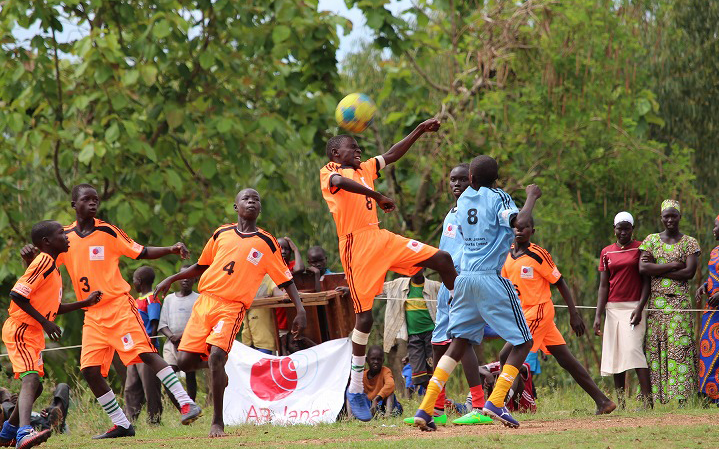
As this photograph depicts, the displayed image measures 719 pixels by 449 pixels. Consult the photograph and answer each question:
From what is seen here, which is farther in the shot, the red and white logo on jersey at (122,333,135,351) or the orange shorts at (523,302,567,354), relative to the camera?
the orange shorts at (523,302,567,354)

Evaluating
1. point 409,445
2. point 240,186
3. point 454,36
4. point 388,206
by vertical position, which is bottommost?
point 409,445

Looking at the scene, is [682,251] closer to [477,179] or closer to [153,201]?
[477,179]

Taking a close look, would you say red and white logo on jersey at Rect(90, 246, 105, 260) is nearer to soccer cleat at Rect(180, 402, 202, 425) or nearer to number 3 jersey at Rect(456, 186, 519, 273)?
soccer cleat at Rect(180, 402, 202, 425)

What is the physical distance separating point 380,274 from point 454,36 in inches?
347

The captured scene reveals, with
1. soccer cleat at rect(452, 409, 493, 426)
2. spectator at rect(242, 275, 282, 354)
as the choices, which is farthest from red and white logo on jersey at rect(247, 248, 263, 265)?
spectator at rect(242, 275, 282, 354)

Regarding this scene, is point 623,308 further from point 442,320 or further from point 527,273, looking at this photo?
point 442,320

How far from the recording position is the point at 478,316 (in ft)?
26.3

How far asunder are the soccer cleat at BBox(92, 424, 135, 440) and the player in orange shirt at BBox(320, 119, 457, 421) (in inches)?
82.4

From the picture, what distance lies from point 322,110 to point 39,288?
7.33 m

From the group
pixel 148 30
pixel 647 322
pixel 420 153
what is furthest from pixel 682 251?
pixel 148 30

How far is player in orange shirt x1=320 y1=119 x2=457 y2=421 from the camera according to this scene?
8688 millimetres

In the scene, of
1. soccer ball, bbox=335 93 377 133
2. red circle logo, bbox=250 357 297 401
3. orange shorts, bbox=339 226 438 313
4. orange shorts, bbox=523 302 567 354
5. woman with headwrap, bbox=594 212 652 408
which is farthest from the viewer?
red circle logo, bbox=250 357 297 401

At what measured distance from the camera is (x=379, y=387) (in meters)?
11.2

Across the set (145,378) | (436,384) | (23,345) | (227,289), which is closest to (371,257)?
(227,289)
